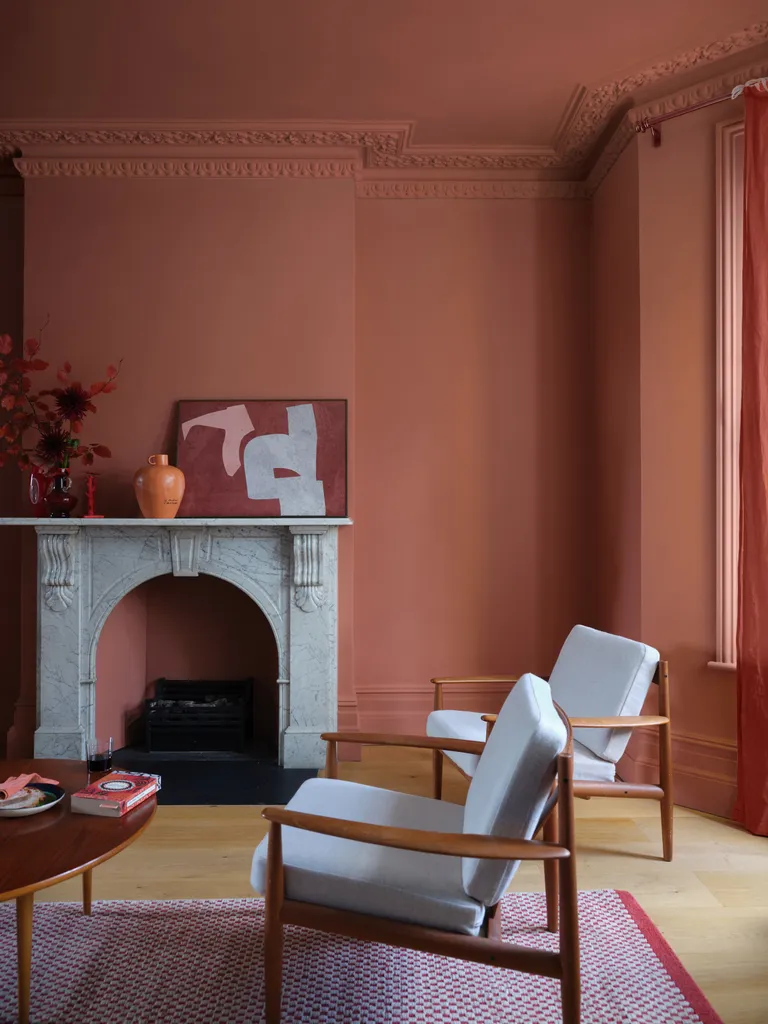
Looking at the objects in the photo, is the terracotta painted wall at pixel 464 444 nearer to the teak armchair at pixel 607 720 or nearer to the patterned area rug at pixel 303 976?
the teak armchair at pixel 607 720

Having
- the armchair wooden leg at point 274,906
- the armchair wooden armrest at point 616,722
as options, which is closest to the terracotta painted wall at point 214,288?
the armchair wooden armrest at point 616,722

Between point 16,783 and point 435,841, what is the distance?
1331 mm

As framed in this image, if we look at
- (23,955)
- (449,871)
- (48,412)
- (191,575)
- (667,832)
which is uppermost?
(48,412)

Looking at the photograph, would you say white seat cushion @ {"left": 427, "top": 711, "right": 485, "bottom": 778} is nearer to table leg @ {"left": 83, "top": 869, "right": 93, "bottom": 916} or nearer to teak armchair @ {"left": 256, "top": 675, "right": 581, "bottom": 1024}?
teak armchair @ {"left": 256, "top": 675, "right": 581, "bottom": 1024}

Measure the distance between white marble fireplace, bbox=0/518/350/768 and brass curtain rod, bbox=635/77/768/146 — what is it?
8.13 feet

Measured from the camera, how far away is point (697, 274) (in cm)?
332

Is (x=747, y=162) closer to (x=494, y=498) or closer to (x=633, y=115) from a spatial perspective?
(x=633, y=115)

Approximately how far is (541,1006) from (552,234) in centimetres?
390

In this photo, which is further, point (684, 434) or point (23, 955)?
point (684, 434)

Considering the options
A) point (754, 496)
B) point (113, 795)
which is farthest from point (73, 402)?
point (754, 496)

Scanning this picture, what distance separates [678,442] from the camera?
3361mm

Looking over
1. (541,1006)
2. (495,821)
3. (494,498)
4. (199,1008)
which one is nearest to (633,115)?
(494,498)

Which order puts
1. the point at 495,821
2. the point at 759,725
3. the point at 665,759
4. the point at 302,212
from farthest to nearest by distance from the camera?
1. the point at 302,212
2. the point at 759,725
3. the point at 665,759
4. the point at 495,821

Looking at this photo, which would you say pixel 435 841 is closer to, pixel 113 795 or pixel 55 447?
pixel 113 795
